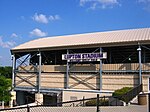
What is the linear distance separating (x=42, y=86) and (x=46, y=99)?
3899mm

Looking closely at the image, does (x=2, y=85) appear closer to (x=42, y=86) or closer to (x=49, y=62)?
(x=42, y=86)

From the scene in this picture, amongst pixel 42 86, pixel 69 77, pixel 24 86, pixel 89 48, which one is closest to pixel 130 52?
pixel 89 48

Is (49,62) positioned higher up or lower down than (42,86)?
higher up

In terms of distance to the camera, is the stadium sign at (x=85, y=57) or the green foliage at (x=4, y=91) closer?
the stadium sign at (x=85, y=57)

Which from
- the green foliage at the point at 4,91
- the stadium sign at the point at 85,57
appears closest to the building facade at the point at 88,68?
the stadium sign at the point at 85,57

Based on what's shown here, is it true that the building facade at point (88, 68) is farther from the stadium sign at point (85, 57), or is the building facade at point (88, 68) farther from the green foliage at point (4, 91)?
the green foliage at point (4, 91)

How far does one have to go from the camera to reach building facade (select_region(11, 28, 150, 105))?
2614cm

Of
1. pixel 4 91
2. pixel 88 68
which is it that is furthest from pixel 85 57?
pixel 4 91

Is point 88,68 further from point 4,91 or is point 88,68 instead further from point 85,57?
point 4,91

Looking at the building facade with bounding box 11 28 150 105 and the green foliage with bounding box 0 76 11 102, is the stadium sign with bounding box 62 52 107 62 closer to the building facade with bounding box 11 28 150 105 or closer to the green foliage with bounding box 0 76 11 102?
the building facade with bounding box 11 28 150 105

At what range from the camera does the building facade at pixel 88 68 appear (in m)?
26.1

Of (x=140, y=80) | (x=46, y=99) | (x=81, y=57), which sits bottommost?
(x=46, y=99)

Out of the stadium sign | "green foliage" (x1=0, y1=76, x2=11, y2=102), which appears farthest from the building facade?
"green foliage" (x1=0, y1=76, x2=11, y2=102)

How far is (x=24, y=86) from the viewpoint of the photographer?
33.6 m
